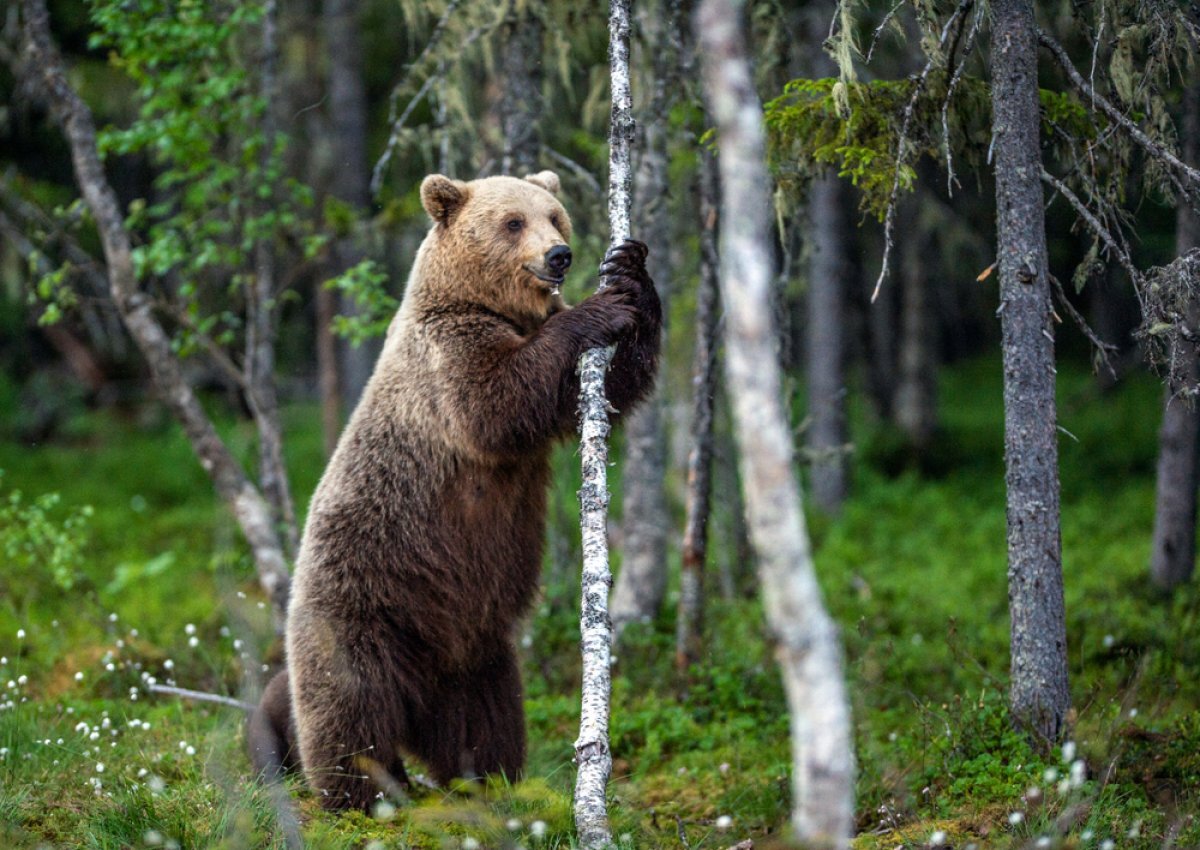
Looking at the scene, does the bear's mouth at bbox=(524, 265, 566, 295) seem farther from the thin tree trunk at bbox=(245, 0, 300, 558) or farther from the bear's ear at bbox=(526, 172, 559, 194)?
the thin tree trunk at bbox=(245, 0, 300, 558)

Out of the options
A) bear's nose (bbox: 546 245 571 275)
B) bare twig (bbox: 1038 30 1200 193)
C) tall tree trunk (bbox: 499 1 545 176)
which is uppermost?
tall tree trunk (bbox: 499 1 545 176)

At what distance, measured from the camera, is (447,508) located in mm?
6066

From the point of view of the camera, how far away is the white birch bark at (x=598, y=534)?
4.71 m

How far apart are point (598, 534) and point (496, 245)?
6.64 ft

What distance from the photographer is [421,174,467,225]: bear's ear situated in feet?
20.9

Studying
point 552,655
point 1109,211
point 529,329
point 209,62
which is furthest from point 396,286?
point 1109,211

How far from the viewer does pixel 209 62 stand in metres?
9.41

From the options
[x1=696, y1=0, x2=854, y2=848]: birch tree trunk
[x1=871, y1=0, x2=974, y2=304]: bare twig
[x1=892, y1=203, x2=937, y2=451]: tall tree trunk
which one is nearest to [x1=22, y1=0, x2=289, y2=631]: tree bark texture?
[x1=871, y1=0, x2=974, y2=304]: bare twig

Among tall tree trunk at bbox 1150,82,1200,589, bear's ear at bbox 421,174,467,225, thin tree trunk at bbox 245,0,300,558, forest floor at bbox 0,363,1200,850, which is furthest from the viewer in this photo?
thin tree trunk at bbox 245,0,300,558

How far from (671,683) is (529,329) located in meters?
3.22

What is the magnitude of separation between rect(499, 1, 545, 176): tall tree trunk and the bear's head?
5.55 ft

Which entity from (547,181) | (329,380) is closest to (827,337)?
(329,380)

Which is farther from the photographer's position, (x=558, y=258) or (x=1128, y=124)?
(x=558, y=258)

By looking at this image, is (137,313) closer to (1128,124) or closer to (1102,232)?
(1102,232)
